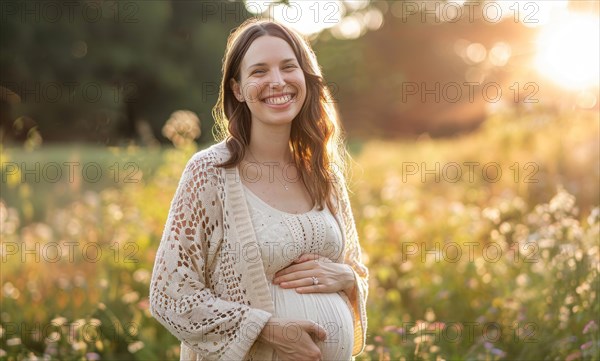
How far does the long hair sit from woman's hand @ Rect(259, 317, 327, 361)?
22.3 inches

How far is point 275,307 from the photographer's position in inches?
112

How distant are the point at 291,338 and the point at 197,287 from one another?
16.6 inches

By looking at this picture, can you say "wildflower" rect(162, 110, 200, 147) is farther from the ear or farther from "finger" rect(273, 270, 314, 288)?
"finger" rect(273, 270, 314, 288)

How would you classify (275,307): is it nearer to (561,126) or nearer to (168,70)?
(561,126)

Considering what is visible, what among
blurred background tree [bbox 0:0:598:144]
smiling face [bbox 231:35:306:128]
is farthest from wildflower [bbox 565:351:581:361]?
blurred background tree [bbox 0:0:598:144]

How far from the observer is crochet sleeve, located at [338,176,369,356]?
326cm

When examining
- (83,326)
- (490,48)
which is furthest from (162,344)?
(490,48)

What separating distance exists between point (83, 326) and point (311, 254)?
7.14 ft

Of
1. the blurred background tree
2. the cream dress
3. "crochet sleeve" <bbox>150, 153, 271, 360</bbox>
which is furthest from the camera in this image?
A: the blurred background tree

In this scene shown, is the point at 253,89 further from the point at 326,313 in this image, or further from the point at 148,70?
the point at 148,70

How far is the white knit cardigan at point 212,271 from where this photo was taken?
2.73 m

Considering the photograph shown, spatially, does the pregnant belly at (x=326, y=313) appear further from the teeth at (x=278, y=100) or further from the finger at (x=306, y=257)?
the teeth at (x=278, y=100)

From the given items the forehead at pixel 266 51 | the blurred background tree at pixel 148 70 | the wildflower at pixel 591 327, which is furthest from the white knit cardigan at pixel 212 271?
the blurred background tree at pixel 148 70

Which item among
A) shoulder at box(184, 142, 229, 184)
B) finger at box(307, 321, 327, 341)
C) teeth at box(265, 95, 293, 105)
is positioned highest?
teeth at box(265, 95, 293, 105)
